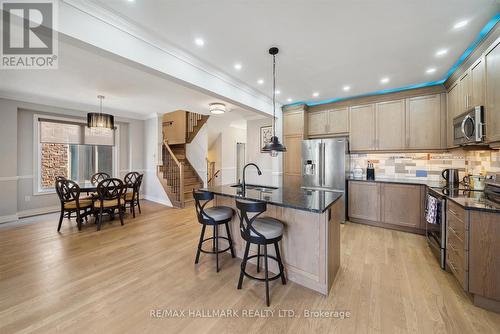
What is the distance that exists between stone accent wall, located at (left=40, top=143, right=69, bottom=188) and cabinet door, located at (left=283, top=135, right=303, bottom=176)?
576 centimetres

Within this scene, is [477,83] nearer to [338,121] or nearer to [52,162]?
[338,121]

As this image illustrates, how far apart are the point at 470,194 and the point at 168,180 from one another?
6277mm

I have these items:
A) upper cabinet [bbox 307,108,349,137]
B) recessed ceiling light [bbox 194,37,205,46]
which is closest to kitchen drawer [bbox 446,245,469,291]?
upper cabinet [bbox 307,108,349,137]

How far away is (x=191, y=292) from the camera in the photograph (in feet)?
6.70

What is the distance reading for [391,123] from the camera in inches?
154

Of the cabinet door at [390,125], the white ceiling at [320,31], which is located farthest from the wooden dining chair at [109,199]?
the cabinet door at [390,125]

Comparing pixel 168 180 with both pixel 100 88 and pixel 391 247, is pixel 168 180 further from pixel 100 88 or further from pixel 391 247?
pixel 391 247

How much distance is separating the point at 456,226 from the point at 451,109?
2.21m

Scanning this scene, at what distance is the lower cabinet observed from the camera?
347 cm

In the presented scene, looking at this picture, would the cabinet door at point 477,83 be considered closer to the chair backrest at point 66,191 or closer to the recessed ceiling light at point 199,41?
the recessed ceiling light at point 199,41

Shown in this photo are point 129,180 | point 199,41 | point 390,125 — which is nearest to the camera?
point 199,41

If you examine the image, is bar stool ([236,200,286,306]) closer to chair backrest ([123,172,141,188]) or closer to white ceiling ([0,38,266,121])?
white ceiling ([0,38,266,121])

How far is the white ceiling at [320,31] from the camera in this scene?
72.2 inches

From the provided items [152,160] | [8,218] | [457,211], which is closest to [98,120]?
[152,160]
